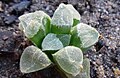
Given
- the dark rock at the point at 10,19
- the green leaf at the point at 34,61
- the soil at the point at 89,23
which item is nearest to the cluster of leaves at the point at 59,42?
the green leaf at the point at 34,61

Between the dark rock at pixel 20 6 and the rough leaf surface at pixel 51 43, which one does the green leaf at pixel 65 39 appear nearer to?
the rough leaf surface at pixel 51 43

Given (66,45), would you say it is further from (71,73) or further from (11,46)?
(11,46)

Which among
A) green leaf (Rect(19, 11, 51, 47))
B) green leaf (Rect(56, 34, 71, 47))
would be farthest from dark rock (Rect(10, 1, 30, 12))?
green leaf (Rect(56, 34, 71, 47))

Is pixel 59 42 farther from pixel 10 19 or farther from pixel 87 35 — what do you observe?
pixel 10 19

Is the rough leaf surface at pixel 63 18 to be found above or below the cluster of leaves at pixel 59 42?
above

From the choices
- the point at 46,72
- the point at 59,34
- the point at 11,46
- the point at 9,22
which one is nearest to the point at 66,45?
the point at 59,34

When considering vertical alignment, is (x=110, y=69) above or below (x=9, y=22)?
below

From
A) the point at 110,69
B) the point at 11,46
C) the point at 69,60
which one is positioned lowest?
the point at 110,69

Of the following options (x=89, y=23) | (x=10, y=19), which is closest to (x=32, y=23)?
(x=10, y=19)

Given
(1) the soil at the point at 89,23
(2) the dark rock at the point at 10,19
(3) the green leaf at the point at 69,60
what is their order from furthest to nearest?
(2) the dark rock at the point at 10,19 → (1) the soil at the point at 89,23 → (3) the green leaf at the point at 69,60
